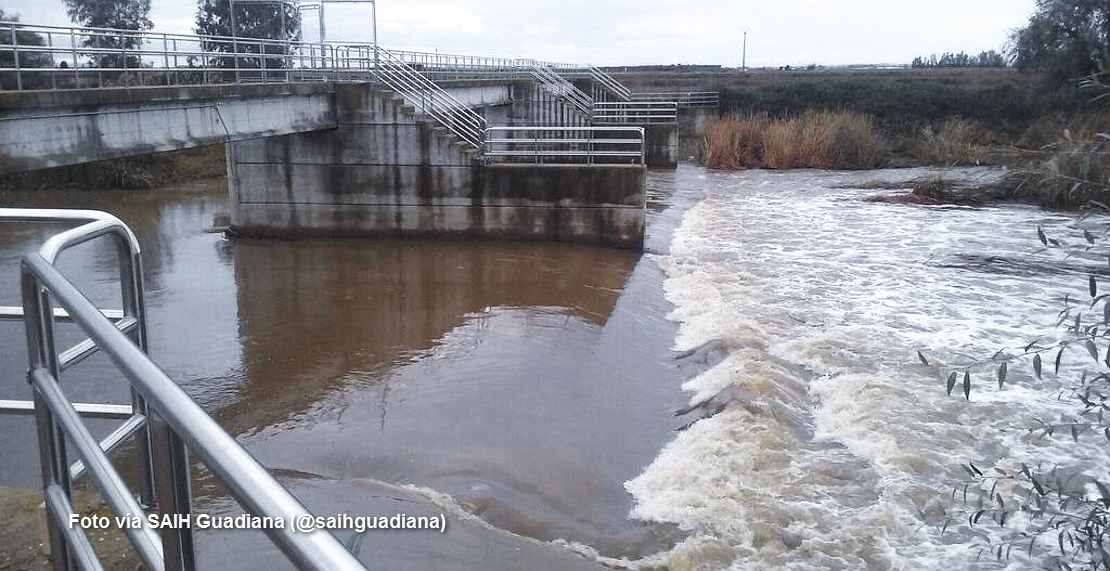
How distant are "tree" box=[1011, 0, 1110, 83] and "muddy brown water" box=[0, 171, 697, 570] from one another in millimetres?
17095

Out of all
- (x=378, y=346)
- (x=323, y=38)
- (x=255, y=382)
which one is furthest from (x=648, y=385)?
(x=323, y=38)

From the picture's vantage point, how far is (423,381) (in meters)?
10.5

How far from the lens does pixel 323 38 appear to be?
25.4 meters

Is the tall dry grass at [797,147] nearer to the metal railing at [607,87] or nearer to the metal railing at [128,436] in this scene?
the metal railing at [607,87]

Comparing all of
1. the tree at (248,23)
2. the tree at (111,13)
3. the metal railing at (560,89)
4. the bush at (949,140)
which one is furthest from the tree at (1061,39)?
the tree at (111,13)

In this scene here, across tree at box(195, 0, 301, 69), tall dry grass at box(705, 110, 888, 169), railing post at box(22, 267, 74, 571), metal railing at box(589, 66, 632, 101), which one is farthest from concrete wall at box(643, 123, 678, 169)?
railing post at box(22, 267, 74, 571)

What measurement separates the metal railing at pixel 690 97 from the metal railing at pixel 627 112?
5555mm

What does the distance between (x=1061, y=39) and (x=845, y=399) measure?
32670 mm

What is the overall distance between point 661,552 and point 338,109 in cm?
1499

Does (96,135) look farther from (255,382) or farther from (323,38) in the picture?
(323,38)

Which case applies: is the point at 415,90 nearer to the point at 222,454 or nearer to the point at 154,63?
the point at 154,63

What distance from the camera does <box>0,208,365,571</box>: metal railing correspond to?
1268mm

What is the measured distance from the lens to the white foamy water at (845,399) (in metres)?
7.18

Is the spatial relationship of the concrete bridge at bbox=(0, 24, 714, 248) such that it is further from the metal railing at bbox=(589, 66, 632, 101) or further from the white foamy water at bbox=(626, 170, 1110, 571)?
the metal railing at bbox=(589, 66, 632, 101)
